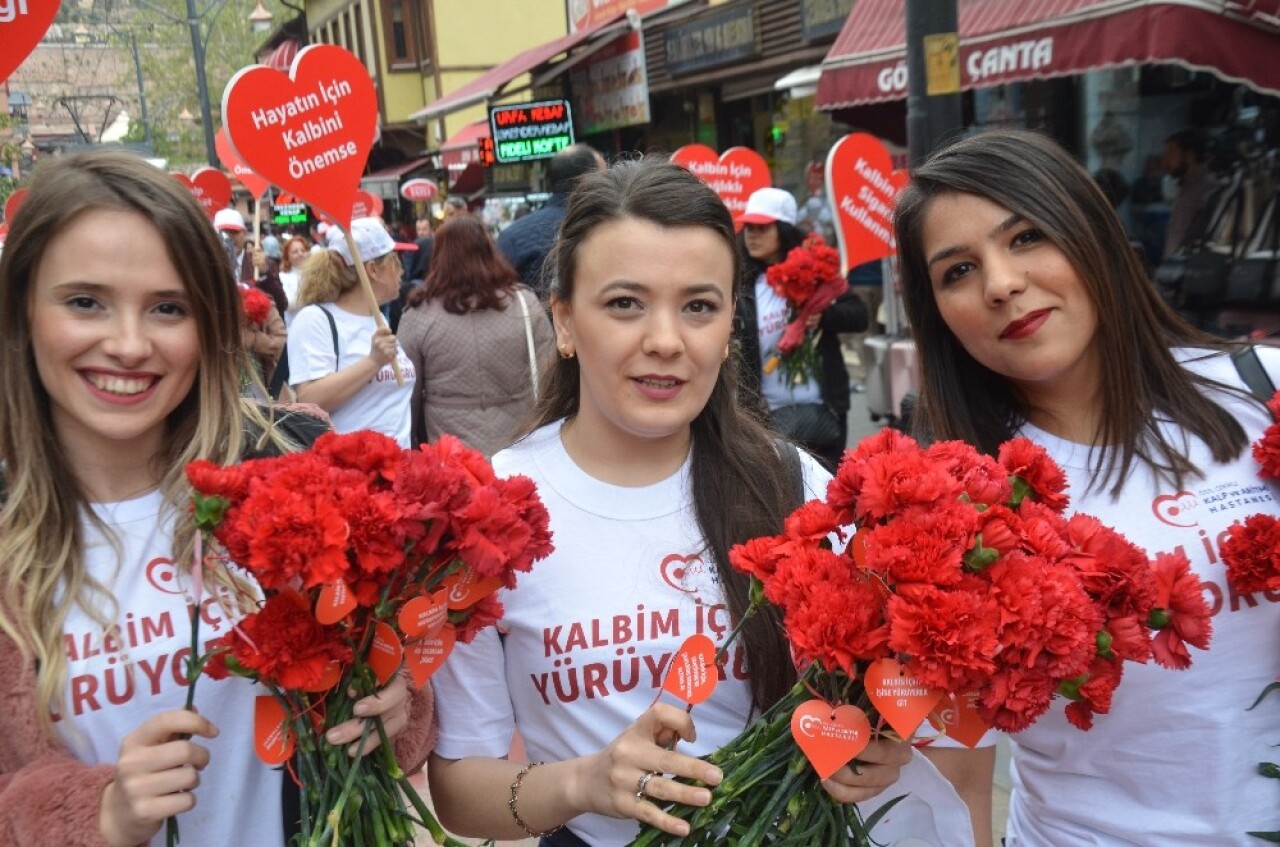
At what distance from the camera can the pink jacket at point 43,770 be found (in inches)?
65.1

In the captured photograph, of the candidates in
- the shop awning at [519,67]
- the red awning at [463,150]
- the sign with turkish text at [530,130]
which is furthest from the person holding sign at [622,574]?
the red awning at [463,150]

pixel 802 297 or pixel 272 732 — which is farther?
pixel 802 297

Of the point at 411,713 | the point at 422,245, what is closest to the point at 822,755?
the point at 411,713

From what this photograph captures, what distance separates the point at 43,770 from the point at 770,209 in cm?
488

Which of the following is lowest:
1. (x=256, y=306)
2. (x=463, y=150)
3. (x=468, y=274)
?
(x=256, y=306)

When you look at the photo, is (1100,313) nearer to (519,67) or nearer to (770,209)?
(770,209)

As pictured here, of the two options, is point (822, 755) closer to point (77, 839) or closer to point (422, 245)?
point (77, 839)

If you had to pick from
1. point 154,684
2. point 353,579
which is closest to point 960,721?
point 353,579

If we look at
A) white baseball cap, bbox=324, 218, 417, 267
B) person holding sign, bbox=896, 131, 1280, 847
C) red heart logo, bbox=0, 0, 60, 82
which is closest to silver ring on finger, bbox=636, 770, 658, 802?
person holding sign, bbox=896, 131, 1280, 847

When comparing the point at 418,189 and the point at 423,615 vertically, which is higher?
the point at 418,189

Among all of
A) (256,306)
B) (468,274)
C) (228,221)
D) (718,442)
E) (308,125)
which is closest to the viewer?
(718,442)

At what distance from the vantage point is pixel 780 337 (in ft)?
18.7

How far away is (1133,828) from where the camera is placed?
188 centimetres

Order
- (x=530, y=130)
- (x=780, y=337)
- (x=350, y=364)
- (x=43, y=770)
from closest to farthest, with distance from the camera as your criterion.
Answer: (x=43, y=770) → (x=350, y=364) → (x=780, y=337) → (x=530, y=130)
